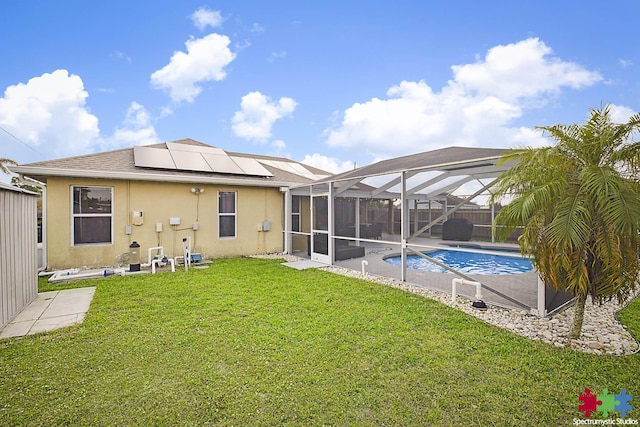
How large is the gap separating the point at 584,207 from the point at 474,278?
11.2 ft

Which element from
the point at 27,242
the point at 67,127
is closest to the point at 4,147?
the point at 67,127

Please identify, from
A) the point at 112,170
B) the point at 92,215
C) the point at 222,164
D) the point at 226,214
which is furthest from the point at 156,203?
the point at 222,164

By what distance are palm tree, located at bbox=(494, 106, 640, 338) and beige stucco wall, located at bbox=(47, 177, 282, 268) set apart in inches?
343

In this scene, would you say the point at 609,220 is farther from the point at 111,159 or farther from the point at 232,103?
the point at 232,103

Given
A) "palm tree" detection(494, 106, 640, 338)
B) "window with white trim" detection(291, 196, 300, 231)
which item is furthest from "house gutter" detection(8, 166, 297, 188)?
"palm tree" detection(494, 106, 640, 338)

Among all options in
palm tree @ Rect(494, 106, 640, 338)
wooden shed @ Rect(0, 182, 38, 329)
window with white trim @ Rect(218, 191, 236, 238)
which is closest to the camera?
palm tree @ Rect(494, 106, 640, 338)

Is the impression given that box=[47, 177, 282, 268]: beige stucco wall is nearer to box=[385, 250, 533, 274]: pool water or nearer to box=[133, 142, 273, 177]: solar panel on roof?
box=[133, 142, 273, 177]: solar panel on roof

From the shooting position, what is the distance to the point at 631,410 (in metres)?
2.56

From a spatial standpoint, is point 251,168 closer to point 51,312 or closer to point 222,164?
point 222,164

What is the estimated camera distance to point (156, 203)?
9.55m

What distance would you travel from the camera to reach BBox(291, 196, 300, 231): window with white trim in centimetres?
1182

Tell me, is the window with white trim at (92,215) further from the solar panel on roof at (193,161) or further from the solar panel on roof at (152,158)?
the solar panel on roof at (193,161)

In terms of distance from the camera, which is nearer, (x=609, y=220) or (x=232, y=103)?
(x=609, y=220)

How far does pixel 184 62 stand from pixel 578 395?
16.0 meters
